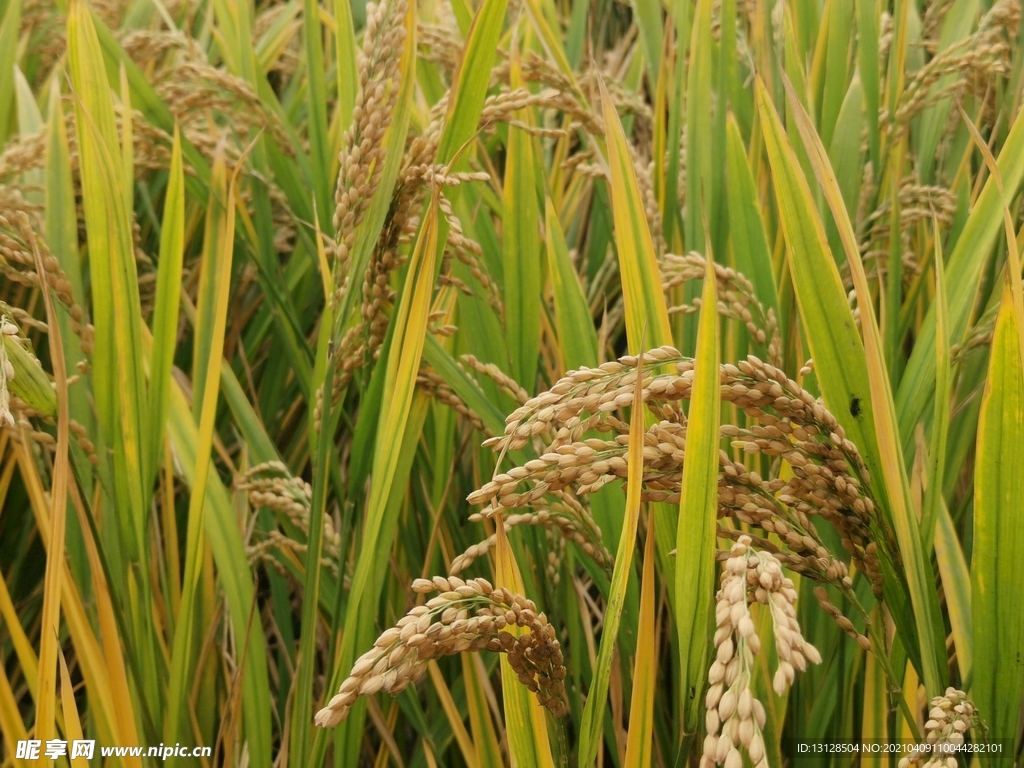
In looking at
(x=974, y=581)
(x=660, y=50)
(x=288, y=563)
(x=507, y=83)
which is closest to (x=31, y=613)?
(x=288, y=563)

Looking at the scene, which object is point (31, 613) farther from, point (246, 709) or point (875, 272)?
point (875, 272)

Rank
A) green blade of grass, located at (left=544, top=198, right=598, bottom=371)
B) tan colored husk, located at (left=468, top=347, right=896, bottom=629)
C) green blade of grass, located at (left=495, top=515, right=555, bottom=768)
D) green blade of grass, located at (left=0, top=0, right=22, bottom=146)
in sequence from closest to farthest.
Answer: tan colored husk, located at (left=468, top=347, right=896, bottom=629)
green blade of grass, located at (left=495, top=515, right=555, bottom=768)
green blade of grass, located at (left=544, top=198, right=598, bottom=371)
green blade of grass, located at (left=0, top=0, right=22, bottom=146)

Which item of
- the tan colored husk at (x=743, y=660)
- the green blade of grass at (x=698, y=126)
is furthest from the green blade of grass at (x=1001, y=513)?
the green blade of grass at (x=698, y=126)

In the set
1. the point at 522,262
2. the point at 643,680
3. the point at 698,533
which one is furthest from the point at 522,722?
the point at 522,262

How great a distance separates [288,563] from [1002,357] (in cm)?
83

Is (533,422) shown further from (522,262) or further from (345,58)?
(345,58)

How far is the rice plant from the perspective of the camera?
0.57m

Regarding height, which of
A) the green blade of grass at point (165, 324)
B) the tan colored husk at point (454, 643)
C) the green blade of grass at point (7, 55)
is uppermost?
the green blade of grass at point (7, 55)

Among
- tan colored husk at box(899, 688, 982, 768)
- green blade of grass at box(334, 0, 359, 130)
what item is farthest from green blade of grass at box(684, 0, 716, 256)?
tan colored husk at box(899, 688, 982, 768)

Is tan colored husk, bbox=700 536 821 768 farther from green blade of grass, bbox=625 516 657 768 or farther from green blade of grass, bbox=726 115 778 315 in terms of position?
green blade of grass, bbox=726 115 778 315

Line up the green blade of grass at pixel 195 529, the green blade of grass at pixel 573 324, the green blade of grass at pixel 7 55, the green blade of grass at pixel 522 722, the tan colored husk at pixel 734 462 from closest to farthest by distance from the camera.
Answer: the tan colored husk at pixel 734 462 < the green blade of grass at pixel 522 722 < the green blade of grass at pixel 195 529 < the green blade of grass at pixel 573 324 < the green blade of grass at pixel 7 55

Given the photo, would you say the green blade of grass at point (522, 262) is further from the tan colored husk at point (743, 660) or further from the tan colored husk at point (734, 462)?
the tan colored husk at point (743, 660)

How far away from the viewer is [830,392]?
2.10 feet

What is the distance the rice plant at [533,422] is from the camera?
22.5 inches
